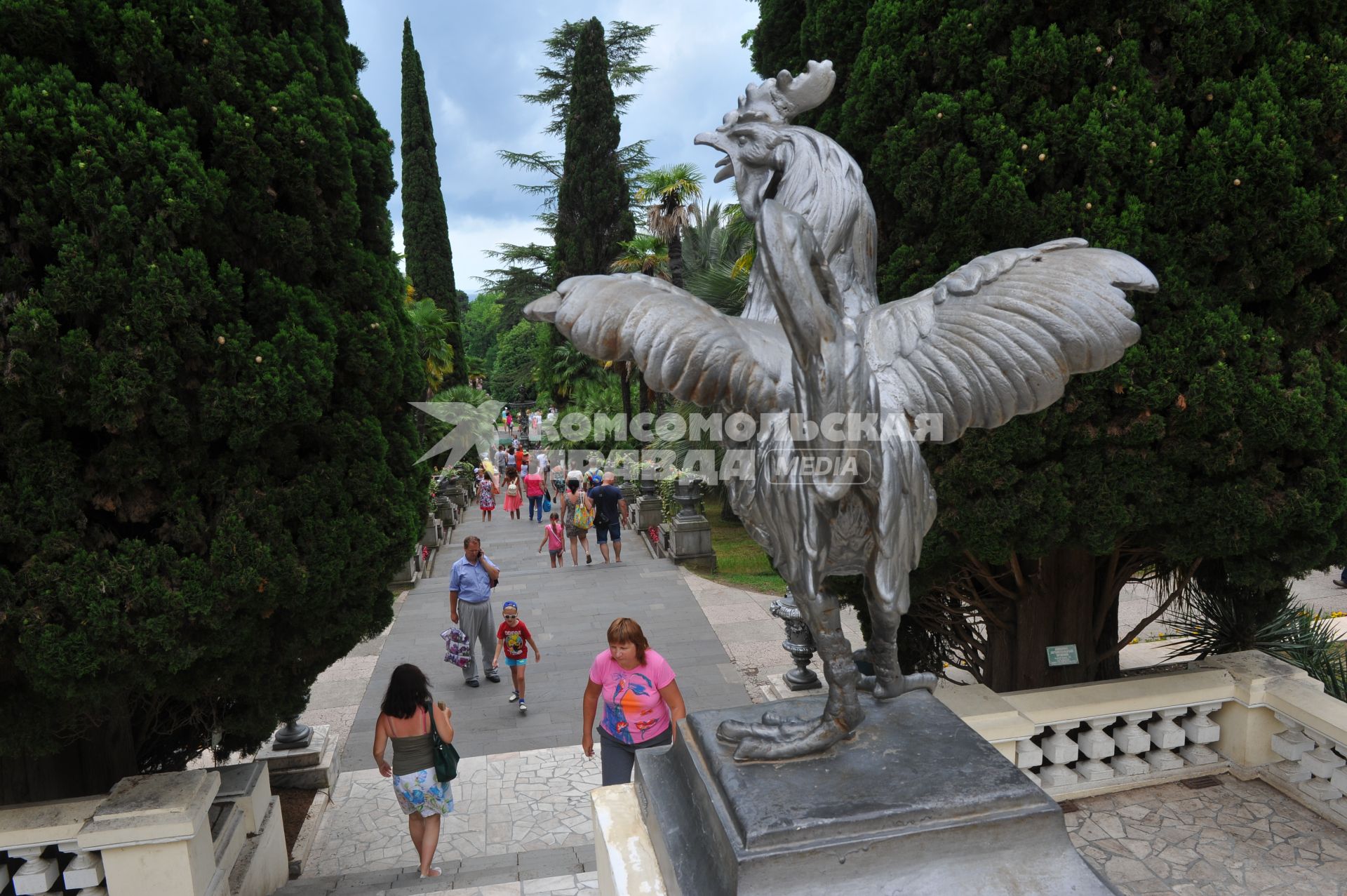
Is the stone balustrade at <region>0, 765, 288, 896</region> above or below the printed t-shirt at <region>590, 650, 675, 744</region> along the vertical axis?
below

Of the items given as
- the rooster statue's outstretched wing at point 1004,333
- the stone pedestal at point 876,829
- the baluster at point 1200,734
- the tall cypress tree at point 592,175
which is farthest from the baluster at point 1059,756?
the tall cypress tree at point 592,175

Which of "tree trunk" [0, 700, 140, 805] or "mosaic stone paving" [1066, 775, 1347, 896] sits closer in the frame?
"mosaic stone paving" [1066, 775, 1347, 896]

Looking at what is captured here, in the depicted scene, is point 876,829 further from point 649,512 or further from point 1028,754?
point 649,512

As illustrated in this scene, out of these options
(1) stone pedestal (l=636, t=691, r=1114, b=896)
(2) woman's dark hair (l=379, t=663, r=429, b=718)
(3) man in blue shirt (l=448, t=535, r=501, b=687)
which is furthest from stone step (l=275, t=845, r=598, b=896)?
(3) man in blue shirt (l=448, t=535, r=501, b=687)

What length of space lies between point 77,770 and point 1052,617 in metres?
5.98

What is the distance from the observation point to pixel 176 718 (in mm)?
5145

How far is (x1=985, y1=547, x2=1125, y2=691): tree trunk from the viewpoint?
18.0 feet

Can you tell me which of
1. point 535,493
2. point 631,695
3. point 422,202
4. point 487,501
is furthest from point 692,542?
point 422,202

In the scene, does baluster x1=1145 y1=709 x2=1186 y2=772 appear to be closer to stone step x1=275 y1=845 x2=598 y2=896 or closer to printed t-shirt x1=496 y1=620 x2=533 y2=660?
stone step x1=275 y1=845 x2=598 y2=896

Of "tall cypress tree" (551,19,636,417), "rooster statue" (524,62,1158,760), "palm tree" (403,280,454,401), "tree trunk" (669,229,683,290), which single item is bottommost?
"rooster statue" (524,62,1158,760)

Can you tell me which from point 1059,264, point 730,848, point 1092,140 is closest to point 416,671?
point 730,848

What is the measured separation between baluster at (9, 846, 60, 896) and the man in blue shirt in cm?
442

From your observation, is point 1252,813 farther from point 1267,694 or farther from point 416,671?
point 416,671

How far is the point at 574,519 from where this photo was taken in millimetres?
14547
